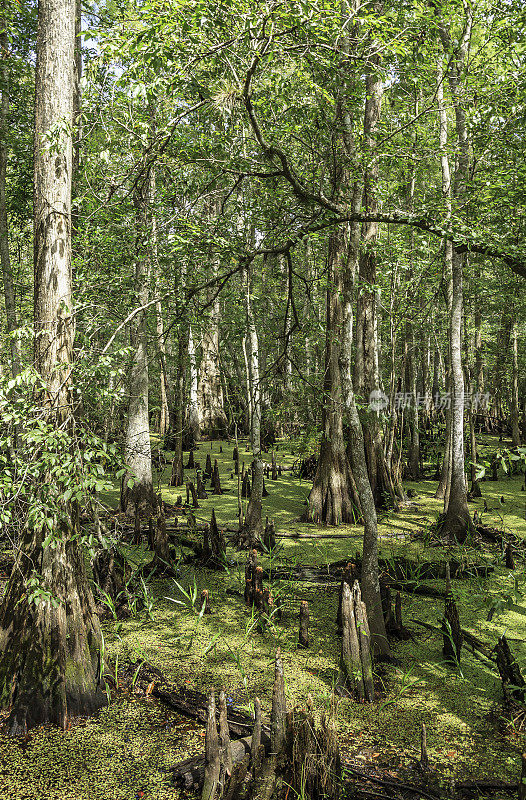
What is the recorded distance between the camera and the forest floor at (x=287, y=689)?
9.18ft

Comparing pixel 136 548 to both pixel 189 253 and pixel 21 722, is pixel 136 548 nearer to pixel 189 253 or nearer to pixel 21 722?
pixel 21 722

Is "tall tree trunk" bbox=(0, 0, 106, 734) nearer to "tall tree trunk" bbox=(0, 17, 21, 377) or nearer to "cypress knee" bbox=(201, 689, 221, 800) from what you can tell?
"cypress knee" bbox=(201, 689, 221, 800)

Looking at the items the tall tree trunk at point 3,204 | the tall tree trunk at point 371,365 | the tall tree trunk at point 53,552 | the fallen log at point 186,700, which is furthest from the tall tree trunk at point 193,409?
the tall tree trunk at point 53,552

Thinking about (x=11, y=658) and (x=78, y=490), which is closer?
(x=78, y=490)

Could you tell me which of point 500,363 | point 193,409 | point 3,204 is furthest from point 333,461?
point 500,363

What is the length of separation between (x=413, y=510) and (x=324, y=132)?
18.4 feet

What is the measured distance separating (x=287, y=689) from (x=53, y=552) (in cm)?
181

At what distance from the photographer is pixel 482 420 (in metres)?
18.9

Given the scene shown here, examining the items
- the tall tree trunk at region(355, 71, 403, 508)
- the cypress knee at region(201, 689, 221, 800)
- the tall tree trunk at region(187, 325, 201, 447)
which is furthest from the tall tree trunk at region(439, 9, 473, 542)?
the tall tree trunk at region(187, 325, 201, 447)

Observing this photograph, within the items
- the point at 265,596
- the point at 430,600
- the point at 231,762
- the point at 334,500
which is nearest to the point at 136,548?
the point at 265,596

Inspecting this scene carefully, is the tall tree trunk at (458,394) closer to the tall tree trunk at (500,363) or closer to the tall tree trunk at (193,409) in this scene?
the tall tree trunk at (193,409)

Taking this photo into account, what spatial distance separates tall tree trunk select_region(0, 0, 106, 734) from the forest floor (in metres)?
0.22

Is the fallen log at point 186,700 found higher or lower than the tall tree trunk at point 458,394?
lower

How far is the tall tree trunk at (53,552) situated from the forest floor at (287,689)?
0.72 ft
